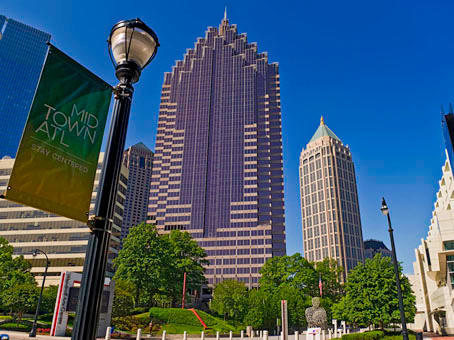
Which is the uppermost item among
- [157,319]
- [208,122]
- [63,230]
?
[208,122]

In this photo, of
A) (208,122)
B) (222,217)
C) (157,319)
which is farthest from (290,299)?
(208,122)

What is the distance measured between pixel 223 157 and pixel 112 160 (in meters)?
131

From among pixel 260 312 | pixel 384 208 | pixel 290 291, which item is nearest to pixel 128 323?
pixel 260 312

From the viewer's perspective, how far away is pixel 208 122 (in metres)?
143

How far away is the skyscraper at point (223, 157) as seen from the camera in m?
127

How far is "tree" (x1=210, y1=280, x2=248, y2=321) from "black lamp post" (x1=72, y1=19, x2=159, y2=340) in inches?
2460

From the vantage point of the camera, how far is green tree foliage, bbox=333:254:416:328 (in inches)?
1761

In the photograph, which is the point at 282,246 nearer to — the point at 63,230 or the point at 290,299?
the point at 290,299

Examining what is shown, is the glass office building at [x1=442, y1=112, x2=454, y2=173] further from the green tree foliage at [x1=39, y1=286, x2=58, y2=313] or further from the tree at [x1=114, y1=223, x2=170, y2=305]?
the green tree foliage at [x1=39, y1=286, x2=58, y2=313]

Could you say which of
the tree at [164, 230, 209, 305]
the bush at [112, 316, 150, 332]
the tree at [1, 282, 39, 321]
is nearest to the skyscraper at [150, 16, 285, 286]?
the tree at [164, 230, 209, 305]

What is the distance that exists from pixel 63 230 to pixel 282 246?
71848 mm

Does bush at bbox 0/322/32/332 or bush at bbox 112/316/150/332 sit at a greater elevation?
bush at bbox 112/316/150/332

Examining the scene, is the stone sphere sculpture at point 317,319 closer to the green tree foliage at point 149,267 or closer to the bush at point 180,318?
the bush at point 180,318

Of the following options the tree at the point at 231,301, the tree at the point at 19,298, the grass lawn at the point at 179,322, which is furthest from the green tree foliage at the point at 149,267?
the tree at the point at 19,298
